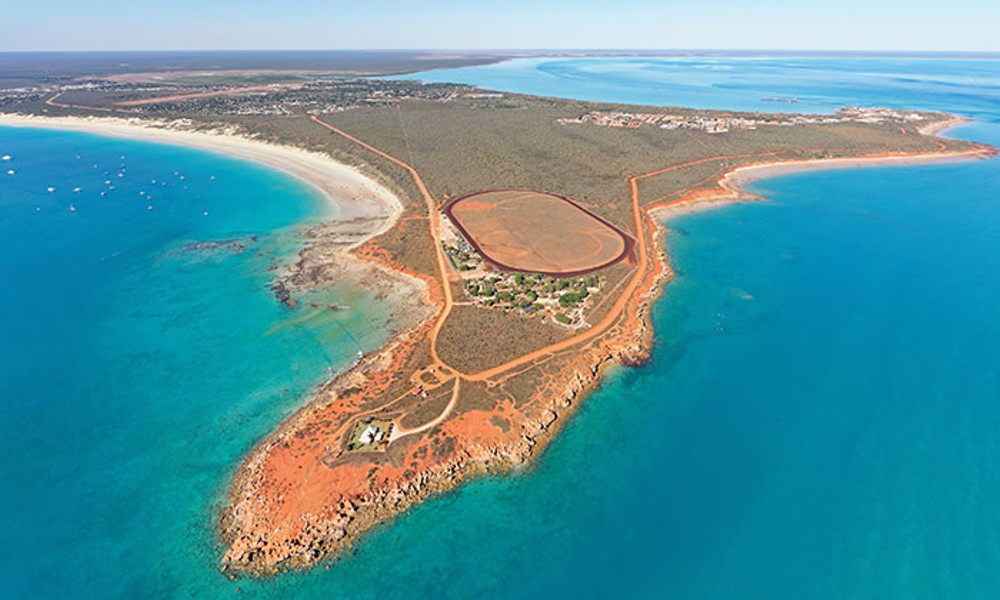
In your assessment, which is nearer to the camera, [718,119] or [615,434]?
[615,434]

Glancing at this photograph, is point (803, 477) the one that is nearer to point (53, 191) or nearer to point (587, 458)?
point (587, 458)

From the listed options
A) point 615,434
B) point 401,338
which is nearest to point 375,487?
point 401,338

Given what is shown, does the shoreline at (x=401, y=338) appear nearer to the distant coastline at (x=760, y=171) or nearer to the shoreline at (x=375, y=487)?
the shoreline at (x=375, y=487)

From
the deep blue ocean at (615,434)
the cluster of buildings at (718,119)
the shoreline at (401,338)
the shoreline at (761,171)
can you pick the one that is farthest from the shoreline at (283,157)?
the cluster of buildings at (718,119)

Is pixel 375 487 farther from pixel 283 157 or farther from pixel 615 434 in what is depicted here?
pixel 283 157

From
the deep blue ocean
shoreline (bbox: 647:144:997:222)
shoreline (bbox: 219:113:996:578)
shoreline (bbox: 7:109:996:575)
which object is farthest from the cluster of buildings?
shoreline (bbox: 219:113:996:578)

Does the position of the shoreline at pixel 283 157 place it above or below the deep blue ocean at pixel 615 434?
above

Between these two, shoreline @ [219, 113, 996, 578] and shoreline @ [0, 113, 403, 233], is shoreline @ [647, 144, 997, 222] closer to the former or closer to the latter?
shoreline @ [219, 113, 996, 578]
